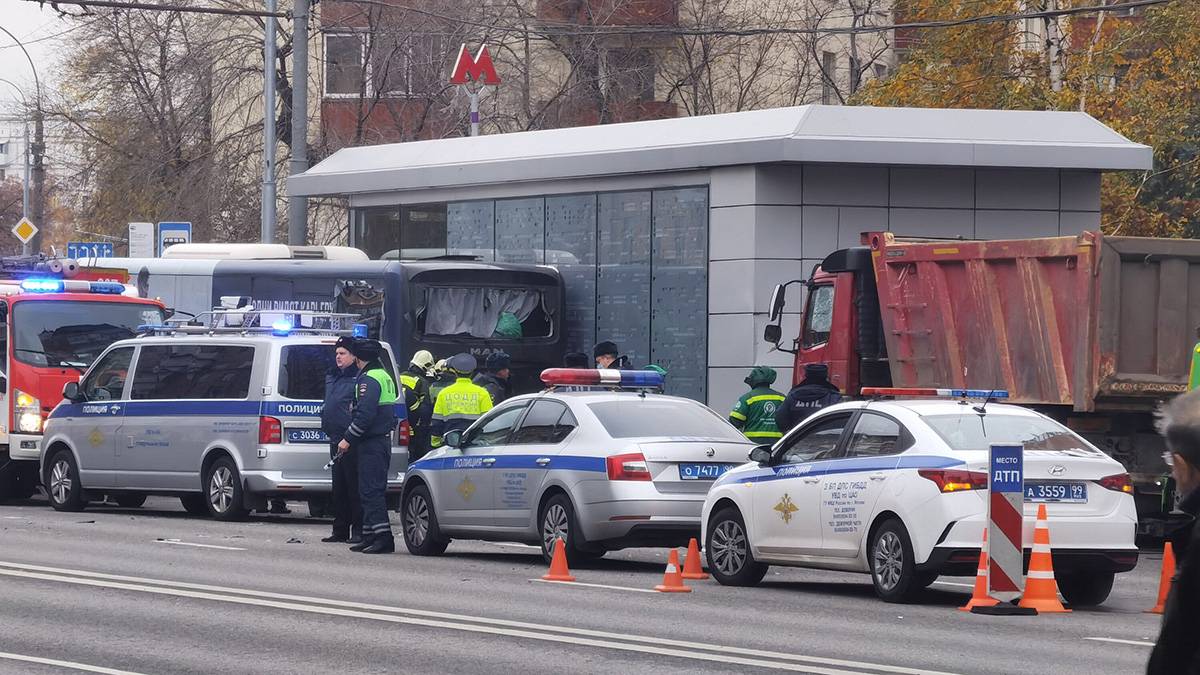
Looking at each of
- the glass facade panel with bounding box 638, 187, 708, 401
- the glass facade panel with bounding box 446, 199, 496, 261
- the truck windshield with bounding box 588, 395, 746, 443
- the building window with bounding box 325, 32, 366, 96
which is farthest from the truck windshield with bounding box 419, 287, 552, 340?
the building window with bounding box 325, 32, 366, 96

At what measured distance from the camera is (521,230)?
2680cm

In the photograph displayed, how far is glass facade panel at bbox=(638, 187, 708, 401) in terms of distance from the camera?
936 inches

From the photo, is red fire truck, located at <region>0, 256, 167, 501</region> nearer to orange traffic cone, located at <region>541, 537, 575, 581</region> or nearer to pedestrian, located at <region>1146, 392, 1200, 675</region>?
orange traffic cone, located at <region>541, 537, 575, 581</region>

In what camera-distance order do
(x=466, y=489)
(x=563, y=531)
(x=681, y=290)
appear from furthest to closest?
(x=681, y=290) < (x=466, y=489) < (x=563, y=531)

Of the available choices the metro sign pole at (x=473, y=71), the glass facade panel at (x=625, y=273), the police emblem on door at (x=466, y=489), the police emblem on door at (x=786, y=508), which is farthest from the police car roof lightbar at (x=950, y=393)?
the metro sign pole at (x=473, y=71)

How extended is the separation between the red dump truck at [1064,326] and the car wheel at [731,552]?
13.8 ft

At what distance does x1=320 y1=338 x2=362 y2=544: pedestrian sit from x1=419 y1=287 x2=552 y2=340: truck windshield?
25.2 feet

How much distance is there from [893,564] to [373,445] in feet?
17.6

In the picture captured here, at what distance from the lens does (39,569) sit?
566 inches

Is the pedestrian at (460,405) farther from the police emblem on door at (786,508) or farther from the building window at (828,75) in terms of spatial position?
the building window at (828,75)

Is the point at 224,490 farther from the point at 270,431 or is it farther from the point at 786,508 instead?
the point at 786,508

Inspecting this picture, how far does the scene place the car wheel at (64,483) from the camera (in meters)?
20.9

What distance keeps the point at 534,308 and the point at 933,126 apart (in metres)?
5.51

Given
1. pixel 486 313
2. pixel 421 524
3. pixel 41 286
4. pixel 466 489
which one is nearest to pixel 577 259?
pixel 486 313
